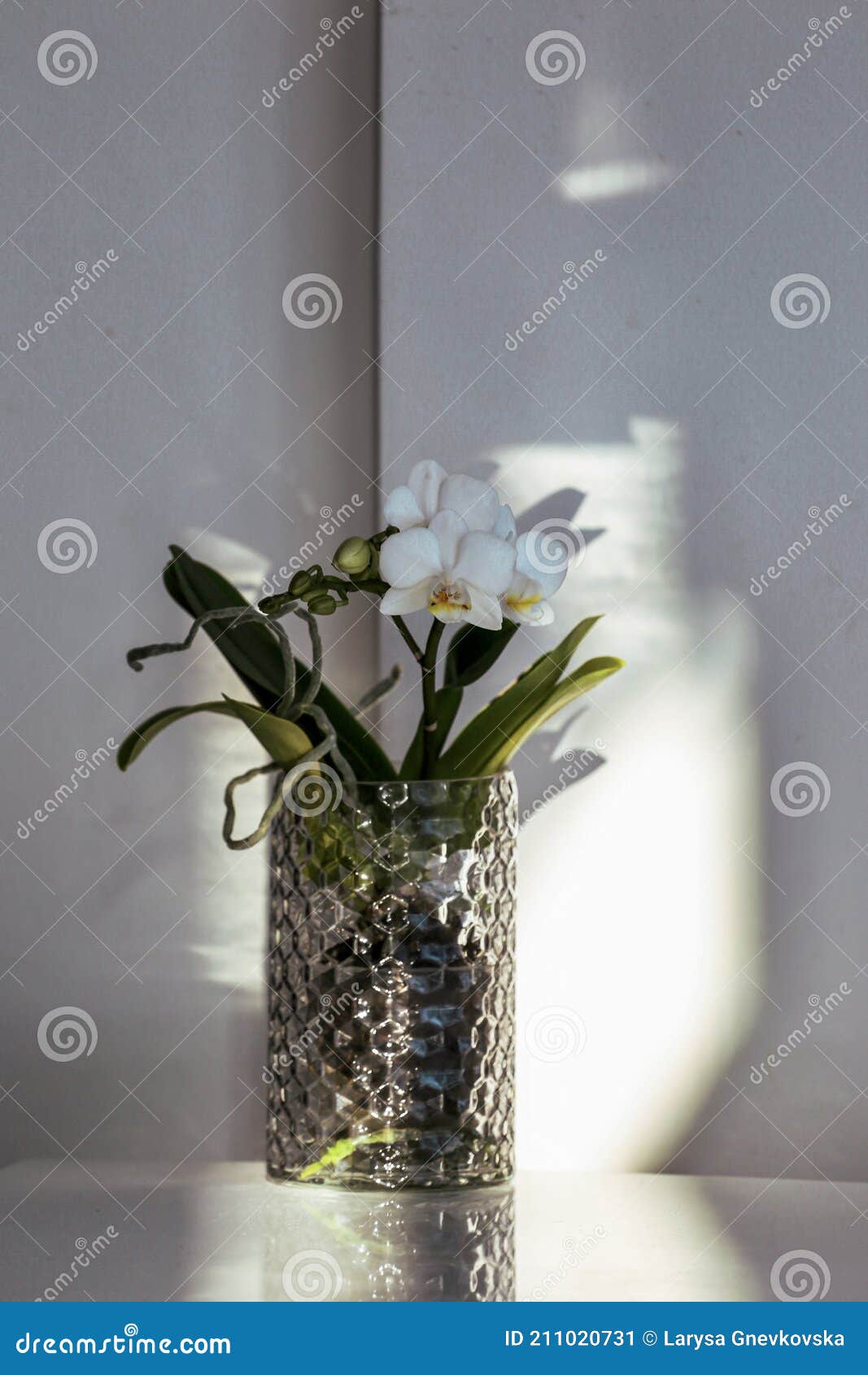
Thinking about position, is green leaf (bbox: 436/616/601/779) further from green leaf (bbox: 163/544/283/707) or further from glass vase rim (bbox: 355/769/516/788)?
green leaf (bbox: 163/544/283/707)

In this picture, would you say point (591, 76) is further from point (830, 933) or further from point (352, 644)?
point (830, 933)

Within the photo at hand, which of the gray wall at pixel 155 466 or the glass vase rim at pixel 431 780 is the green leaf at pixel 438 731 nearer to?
the glass vase rim at pixel 431 780

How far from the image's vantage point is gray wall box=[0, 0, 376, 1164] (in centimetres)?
100

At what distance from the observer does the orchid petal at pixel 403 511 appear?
767 mm

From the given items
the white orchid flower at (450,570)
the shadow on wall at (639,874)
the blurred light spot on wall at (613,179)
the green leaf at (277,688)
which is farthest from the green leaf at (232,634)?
the blurred light spot on wall at (613,179)

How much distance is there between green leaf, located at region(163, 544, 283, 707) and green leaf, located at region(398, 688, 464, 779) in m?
0.09

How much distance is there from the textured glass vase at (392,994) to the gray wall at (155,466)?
204 millimetres

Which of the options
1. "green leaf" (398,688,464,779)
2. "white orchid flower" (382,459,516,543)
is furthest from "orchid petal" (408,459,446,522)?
"green leaf" (398,688,464,779)

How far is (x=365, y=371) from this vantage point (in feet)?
3.36

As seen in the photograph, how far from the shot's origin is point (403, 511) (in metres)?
0.77

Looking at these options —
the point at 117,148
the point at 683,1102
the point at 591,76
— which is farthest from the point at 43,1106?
the point at 591,76

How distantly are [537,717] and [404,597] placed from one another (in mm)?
137

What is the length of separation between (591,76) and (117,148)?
38 centimetres
